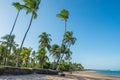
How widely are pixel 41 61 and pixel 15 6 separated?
31925 millimetres

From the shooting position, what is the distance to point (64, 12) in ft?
149

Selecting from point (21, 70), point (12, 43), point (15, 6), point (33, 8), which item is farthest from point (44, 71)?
point (12, 43)

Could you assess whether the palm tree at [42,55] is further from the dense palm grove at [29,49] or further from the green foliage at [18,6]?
the green foliage at [18,6]

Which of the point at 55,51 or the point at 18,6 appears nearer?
the point at 18,6

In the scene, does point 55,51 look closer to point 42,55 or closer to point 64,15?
point 42,55

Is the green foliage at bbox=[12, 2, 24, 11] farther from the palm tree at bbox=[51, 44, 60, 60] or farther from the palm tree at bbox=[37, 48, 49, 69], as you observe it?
the palm tree at bbox=[51, 44, 60, 60]

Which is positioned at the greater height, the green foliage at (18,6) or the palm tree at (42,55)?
the green foliage at (18,6)

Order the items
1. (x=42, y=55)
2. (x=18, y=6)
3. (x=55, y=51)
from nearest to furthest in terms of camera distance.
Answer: (x=18, y=6) → (x=42, y=55) → (x=55, y=51)

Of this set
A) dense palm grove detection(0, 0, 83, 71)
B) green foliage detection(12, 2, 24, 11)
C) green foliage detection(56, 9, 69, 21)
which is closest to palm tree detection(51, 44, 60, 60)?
dense palm grove detection(0, 0, 83, 71)

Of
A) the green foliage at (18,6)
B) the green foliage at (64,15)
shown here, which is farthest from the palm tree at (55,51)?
the green foliage at (18,6)

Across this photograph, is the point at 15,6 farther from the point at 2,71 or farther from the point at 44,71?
the point at 2,71

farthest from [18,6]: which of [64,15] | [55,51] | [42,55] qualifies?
[55,51]

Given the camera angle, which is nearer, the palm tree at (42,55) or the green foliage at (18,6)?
the green foliage at (18,6)

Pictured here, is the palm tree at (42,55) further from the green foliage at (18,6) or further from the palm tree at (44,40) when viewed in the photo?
the green foliage at (18,6)
